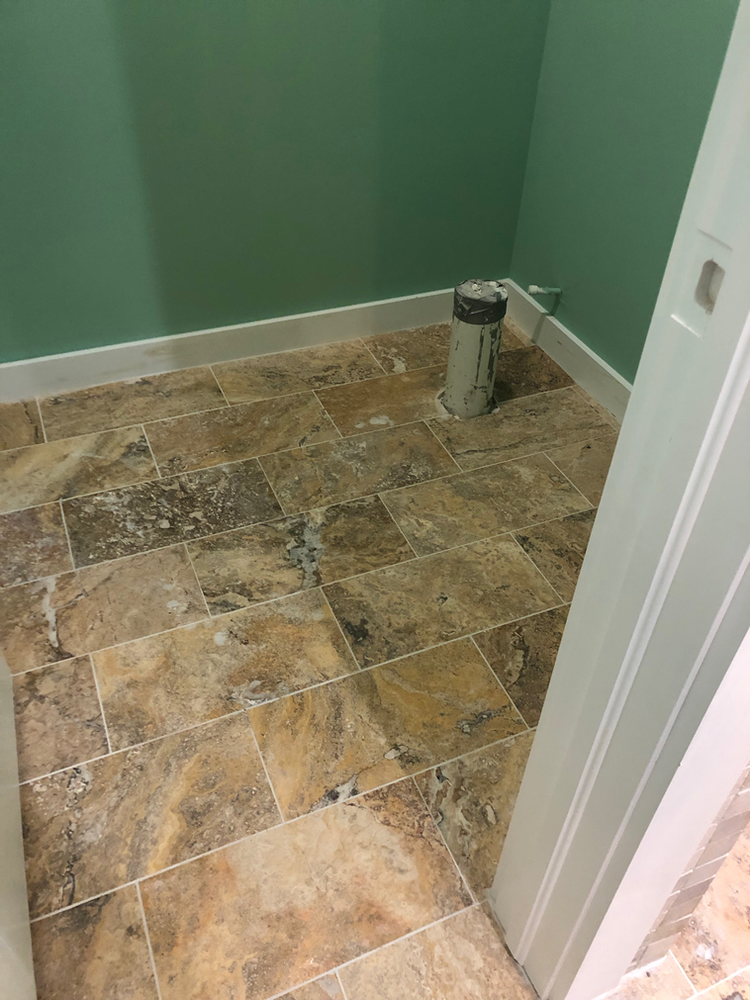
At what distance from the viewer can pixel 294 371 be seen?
2.49m

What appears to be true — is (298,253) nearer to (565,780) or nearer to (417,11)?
(417,11)

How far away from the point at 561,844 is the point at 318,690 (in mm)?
722

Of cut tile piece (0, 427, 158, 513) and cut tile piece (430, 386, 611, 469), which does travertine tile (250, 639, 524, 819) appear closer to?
cut tile piece (430, 386, 611, 469)

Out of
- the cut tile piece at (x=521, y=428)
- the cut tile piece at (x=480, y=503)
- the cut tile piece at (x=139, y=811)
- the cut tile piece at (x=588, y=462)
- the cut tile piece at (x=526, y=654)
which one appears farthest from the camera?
the cut tile piece at (x=521, y=428)

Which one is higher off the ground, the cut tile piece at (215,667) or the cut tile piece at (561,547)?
the cut tile piece at (561,547)

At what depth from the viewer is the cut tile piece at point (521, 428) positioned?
2.23 m

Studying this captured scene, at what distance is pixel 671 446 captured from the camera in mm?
623

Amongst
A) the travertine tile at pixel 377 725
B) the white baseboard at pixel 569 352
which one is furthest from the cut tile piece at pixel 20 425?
the white baseboard at pixel 569 352

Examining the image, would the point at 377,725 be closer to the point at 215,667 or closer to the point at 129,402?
the point at 215,667

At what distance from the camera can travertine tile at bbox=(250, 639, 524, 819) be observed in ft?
4.83

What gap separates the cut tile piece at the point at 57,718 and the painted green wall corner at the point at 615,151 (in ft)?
5.70

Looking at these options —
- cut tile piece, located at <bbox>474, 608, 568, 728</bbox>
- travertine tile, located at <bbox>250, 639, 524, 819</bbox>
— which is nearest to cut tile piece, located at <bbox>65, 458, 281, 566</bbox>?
travertine tile, located at <bbox>250, 639, 524, 819</bbox>

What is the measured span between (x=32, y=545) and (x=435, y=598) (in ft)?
3.33

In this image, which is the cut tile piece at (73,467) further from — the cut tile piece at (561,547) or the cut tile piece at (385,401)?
the cut tile piece at (561,547)
